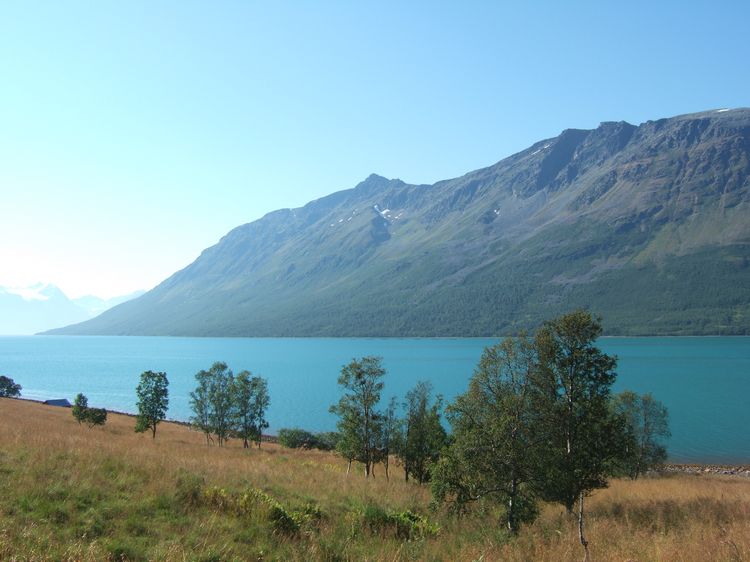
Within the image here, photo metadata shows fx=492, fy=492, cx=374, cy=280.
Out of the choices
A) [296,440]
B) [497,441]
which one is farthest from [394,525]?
[296,440]

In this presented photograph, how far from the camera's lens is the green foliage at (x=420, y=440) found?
33.8 metres

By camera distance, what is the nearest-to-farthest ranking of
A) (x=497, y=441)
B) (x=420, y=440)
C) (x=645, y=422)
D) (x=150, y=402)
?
(x=497, y=441) < (x=420, y=440) < (x=150, y=402) < (x=645, y=422)

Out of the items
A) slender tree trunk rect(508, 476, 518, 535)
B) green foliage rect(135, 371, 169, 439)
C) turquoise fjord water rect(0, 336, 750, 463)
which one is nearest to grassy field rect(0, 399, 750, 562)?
slender tree trunk rect(508, 476, 518, 535)

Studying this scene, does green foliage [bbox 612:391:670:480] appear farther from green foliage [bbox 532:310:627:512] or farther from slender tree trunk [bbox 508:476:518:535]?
slender tree trunk [bbox 508:476:518:535]

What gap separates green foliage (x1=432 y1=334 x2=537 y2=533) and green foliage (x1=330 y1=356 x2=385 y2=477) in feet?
55.3

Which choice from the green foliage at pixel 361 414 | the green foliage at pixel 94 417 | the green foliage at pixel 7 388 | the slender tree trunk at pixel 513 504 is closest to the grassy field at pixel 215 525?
the slender tree trunk at pixel 513 504

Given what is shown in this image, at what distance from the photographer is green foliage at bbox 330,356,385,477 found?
1433 inches

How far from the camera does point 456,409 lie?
1955 centimetres

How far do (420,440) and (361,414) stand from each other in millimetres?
5426

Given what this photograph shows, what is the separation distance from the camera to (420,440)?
34.1 meters

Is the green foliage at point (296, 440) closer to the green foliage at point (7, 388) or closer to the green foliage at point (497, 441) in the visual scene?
the green foliage at point (497, 441)

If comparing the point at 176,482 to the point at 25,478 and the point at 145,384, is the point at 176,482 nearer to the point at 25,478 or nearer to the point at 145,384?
the point at 25,478

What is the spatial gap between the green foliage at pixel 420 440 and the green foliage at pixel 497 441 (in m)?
14.0

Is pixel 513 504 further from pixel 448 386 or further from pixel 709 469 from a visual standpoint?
pixel 448 386
